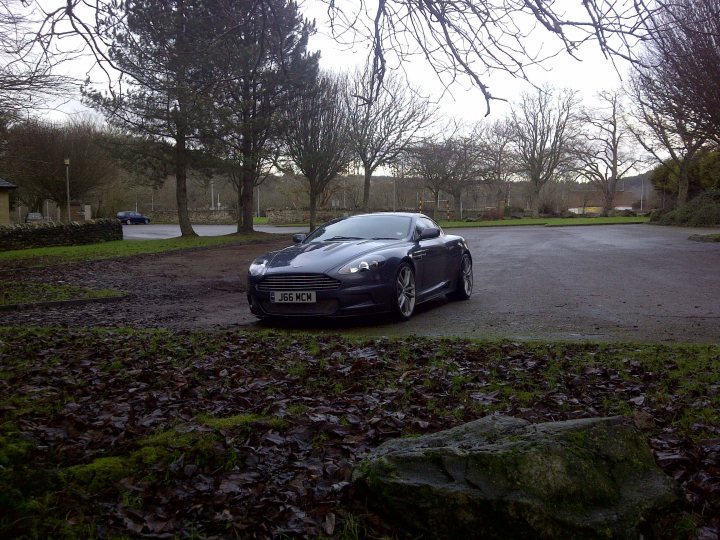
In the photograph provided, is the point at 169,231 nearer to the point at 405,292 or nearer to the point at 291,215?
the point at 291,215

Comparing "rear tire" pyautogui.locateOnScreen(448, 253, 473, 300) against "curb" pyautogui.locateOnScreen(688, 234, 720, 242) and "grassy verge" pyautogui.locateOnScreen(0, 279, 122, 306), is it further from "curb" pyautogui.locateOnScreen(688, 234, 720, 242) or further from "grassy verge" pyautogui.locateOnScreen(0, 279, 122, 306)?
"curb" pyautogui.locateOnScreen(688, 234, 720, 242)

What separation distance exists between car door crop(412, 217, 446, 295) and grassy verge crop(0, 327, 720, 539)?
10.2 ft

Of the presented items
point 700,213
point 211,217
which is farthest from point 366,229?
point 211,217

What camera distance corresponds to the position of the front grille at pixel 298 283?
8328 mm

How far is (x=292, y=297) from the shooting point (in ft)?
27.7

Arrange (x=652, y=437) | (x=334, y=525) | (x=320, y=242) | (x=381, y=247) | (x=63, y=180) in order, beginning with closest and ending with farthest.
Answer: (x=334, y=525), (x=652, y=437), (x=381, y=247), (x=320, y=242), (x=63, y=180)

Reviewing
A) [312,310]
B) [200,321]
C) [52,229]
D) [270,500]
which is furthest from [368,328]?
[52,229]

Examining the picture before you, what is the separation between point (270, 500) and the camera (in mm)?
2682

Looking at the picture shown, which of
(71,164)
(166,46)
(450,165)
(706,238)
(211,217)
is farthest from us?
(211,217)

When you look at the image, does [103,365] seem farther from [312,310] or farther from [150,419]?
[312,310]

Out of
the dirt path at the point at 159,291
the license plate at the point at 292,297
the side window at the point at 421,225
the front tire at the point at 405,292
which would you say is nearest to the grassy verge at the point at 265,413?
the license plate at the point at 292,297

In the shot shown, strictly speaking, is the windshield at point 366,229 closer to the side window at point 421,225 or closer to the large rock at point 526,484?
the side window at point 421,225

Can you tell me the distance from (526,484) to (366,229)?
7.80m

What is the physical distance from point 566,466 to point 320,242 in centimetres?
732
